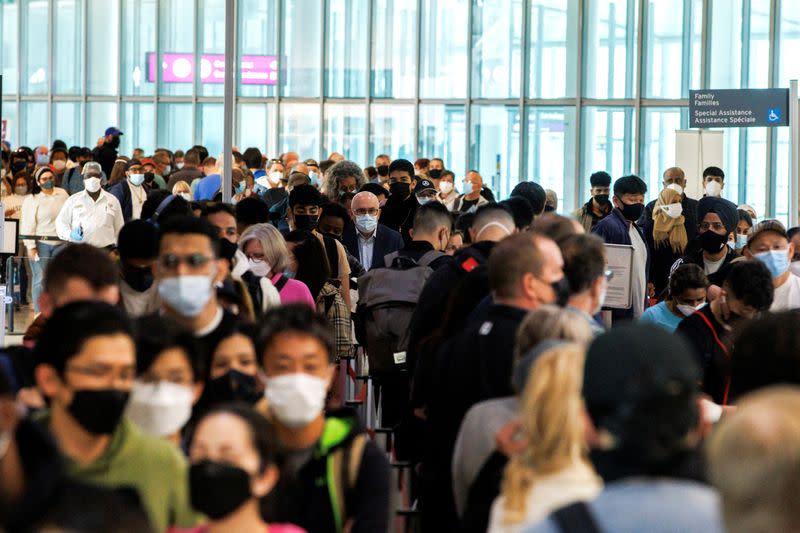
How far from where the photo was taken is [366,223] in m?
11.1

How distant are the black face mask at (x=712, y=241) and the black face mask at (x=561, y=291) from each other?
16.7ft

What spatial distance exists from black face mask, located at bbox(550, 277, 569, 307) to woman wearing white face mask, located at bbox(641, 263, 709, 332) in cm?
258

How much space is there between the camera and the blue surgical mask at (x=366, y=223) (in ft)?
36.4

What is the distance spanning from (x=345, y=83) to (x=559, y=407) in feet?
78.0

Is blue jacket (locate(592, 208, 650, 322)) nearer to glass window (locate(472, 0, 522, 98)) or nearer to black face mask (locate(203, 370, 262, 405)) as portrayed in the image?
black face mask (locate(203, 370, 262, 405))

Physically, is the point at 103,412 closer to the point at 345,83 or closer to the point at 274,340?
the point at 274,340

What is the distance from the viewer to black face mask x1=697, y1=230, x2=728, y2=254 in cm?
1059

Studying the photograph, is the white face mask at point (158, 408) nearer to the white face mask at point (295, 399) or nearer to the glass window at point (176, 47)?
the white face mask at point (295, 399)

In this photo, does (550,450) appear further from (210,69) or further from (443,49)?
(210,69)

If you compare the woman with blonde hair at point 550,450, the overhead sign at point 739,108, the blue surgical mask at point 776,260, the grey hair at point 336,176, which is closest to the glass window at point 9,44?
the overhead sign at point 739,108

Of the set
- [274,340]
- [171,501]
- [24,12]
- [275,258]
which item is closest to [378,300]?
[275,258]

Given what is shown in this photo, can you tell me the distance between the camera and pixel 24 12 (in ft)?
105

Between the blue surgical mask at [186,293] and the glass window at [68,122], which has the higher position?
the glass window at [68,122]

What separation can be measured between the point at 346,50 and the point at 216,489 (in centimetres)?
2406
